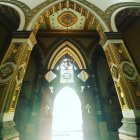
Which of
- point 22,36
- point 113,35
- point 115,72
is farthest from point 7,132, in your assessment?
point 113,35

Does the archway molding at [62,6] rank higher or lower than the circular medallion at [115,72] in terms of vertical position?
higher

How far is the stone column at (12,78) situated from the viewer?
9.51ft

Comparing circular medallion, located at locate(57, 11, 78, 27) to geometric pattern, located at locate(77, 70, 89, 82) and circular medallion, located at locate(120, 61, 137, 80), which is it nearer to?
geometric pattern, located at locate(77, 70, 89, 82)

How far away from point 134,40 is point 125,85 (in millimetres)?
2965

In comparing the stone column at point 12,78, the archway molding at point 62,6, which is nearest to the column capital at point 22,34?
the stone column at point 12,78

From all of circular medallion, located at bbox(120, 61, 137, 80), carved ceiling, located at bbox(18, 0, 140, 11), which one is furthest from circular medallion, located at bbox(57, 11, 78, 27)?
circular medallion, located at bbox(120, 61, 137, 80)

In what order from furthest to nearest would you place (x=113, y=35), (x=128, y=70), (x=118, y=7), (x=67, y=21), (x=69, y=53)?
(x=69, y=53) < (x=67, y=21) < (x=118, y=7) < (x=113, y=35) < (x=128, y=70)

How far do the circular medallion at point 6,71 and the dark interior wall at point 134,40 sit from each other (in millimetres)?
4535

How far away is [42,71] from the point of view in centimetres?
675

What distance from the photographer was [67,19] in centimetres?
649

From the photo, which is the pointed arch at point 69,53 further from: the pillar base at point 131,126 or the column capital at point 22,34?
the pillar base at point 131,126

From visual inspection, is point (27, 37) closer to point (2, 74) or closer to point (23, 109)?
point (2, 74)

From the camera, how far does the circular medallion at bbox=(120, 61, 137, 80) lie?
358 centimetres

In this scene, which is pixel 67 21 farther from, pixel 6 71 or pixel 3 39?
pixel 6 71
